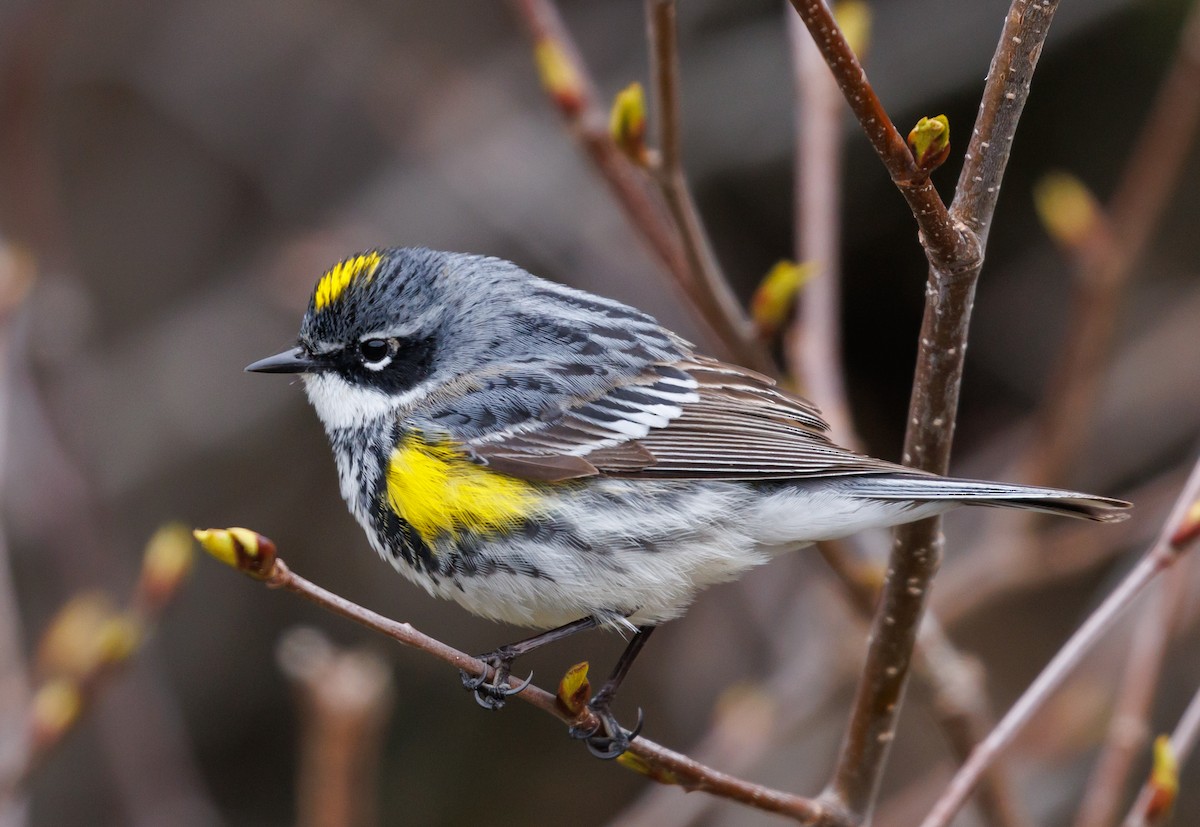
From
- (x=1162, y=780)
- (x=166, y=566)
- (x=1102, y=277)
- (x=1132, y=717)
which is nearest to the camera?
(x=1162, y=780)

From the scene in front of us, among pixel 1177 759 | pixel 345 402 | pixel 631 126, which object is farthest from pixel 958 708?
pixel 345 402

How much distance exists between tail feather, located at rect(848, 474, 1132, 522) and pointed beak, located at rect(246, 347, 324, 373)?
1650 millimetres

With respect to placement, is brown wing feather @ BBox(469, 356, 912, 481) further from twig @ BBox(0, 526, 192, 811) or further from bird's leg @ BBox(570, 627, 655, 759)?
twig @ BBox(0, 526, 192, 811)

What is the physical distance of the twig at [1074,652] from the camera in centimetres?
279

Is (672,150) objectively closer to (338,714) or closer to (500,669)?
(500,669)

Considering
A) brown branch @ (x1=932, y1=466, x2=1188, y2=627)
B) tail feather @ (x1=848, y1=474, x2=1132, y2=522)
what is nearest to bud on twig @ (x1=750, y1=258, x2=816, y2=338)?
tail feather @ (x1=848, y1=474, x2=1132, y2=522)

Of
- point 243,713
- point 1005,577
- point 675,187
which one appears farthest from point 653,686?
point 675,187

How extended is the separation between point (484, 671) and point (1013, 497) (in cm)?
118

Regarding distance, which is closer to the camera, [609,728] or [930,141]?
[930,141]

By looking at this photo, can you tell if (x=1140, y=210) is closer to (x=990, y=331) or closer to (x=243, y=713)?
(x=990, y=331)

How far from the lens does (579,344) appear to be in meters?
3.66

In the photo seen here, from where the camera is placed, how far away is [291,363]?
3.60m

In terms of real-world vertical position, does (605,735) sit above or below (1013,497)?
below

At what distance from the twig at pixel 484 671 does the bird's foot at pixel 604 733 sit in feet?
0.24
